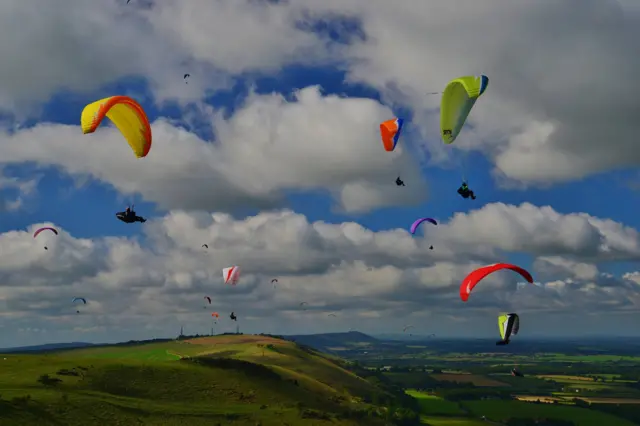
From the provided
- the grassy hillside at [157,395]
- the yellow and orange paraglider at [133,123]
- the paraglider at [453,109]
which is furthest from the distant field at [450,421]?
the yellow and orange paraglider at [133,123]

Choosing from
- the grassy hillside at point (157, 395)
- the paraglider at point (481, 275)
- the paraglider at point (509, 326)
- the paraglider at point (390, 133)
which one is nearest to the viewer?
the paraglider at point (481, 275)

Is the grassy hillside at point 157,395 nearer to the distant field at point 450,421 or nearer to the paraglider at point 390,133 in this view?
the distant field at point 450,421

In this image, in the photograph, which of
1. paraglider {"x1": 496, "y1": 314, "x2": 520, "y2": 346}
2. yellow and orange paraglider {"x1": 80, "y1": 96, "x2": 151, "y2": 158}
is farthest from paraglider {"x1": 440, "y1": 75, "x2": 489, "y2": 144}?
yellow and orange paraglider {"x1": 80, "y1": 96, "x2": 151, "y2": 158}

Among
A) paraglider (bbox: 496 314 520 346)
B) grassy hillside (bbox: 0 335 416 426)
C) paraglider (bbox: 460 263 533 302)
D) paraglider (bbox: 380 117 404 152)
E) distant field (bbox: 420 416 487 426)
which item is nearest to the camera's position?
paraglider (bbox: 460 263 533 302)

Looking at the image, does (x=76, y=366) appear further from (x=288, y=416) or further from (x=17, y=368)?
(x=288, y=416)

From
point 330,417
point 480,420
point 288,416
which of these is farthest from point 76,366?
point 480,420

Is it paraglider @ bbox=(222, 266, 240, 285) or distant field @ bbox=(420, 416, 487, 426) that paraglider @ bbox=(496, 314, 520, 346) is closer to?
paraglider @ bbox=(222, 266, 240, 285)
